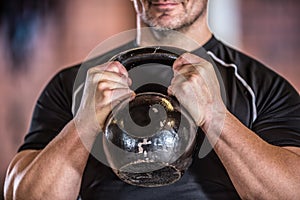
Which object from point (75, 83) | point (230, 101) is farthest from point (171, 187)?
point (75, 83)

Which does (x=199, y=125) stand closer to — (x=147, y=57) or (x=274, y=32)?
(x=147, y=57)

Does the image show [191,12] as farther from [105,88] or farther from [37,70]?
[37,70]

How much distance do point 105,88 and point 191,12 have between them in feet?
1.37

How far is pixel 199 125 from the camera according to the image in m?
1.05

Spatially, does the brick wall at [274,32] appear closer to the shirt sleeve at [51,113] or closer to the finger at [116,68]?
the shirt sleeve at [51,113]

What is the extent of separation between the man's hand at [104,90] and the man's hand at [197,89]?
72mm

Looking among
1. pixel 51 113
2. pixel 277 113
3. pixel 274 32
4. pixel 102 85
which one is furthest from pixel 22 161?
pixel 274 32

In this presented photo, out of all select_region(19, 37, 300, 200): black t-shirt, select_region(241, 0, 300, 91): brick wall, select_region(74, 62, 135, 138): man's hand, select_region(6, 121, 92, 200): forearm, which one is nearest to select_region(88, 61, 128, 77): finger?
select_region(74, 62, 135, 138): man's hand

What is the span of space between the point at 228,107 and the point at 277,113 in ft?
0.31

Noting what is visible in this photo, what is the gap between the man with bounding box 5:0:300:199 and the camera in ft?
3.42

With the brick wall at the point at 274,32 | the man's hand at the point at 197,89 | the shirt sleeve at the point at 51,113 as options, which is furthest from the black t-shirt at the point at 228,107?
the brick wall at the point at 274,32

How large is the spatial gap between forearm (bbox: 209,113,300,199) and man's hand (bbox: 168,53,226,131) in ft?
0.18

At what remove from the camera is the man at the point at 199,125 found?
1.04m

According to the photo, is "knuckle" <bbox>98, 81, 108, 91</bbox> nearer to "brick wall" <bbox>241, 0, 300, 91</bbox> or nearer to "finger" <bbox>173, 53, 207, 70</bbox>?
"finger" <bbox>173, 53, 207, 70</bbox>
